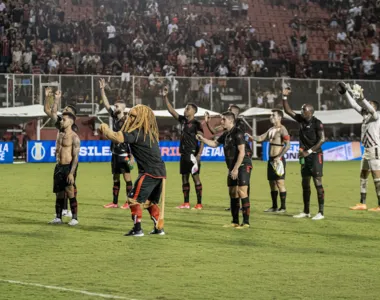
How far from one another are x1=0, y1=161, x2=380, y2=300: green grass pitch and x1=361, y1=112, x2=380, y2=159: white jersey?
1.37 metres

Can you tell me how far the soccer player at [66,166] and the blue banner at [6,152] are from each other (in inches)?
938

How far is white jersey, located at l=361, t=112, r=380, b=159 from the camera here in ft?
58.0

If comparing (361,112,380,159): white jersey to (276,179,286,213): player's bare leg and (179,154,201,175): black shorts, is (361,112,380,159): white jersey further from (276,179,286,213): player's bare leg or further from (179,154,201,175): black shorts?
(179,154,201,175): black shorts

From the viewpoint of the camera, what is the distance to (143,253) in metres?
11.5

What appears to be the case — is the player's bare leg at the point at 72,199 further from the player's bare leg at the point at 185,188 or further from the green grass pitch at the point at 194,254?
the player's bare leg at the point at 185,188

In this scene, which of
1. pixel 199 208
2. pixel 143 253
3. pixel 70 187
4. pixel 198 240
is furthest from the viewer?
pixel 199 208

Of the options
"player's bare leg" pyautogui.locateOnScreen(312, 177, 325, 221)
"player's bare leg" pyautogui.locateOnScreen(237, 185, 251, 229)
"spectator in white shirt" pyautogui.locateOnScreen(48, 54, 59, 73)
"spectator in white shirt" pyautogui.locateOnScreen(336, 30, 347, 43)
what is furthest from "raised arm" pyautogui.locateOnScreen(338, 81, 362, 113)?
"spectator in white shirt" pyautogui.locateOnScreen(336, 30, 347, 43)

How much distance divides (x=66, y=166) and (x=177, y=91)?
27219 mm

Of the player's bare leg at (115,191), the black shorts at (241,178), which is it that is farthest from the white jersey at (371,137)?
the player's bare leg at (115,191)

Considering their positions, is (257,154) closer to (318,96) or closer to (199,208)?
(318,96)

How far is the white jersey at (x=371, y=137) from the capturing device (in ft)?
58.0

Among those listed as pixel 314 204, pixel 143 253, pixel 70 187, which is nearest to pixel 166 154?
pixel 314 204

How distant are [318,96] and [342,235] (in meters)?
30.8

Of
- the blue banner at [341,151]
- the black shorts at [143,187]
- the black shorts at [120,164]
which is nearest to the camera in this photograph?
the black shorts at [143,187]
